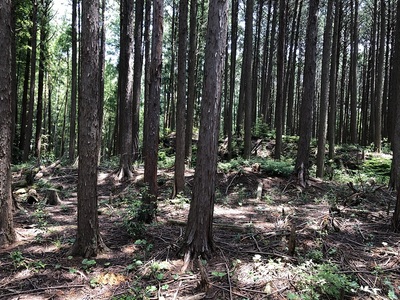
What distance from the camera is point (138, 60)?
13375 millimetres

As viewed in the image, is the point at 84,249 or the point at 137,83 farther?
the point at 137,83

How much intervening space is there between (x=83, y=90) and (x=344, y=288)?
487cm

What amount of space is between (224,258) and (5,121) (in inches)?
177

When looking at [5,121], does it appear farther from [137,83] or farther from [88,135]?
[137,83]

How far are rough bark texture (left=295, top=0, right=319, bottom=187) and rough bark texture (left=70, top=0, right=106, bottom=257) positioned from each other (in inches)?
308

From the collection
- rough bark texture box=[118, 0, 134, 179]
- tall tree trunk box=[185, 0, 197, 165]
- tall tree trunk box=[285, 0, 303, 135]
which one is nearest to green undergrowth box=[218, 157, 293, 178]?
tall tree trunk box=[185, 0, 197, 165]

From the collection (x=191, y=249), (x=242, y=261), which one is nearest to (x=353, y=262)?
(x=242, y=261)

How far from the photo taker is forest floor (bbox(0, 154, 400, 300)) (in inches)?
169

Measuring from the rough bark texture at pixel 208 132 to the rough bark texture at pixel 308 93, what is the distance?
6.76 metres

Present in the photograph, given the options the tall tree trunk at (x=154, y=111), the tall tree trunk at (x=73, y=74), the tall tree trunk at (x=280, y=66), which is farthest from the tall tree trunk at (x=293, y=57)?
the tall tree trunk at (x=154, y=111)

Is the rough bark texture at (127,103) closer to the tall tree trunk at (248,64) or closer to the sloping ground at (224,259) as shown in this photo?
the sloping ground at (224,259)

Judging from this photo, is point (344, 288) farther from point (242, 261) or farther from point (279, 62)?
point (279, 62)

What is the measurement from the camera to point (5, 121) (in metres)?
5.49

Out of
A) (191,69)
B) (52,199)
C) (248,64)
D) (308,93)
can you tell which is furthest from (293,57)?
(52,199)
